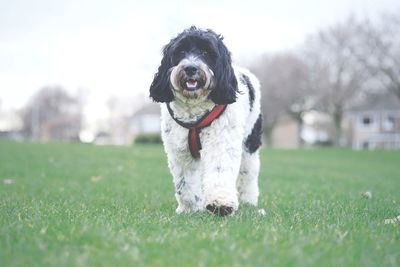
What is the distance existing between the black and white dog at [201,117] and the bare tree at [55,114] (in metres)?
99.5

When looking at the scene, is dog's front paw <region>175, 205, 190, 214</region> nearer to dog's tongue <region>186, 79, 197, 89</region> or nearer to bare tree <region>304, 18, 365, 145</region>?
dog's tongue <region>186, 79, 197, 89</region>

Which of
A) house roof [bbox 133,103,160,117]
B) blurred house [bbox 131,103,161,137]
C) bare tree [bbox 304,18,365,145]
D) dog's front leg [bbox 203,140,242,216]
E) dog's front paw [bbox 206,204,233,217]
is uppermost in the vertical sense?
bare tree [bbox 304,18,365,145]

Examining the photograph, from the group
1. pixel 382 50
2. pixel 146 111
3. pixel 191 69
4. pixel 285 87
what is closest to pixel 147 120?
pixel 146 111

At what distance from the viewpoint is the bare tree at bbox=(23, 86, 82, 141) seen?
10250cm

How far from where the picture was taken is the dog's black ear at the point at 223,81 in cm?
539

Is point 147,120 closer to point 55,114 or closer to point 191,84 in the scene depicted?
point 55,114

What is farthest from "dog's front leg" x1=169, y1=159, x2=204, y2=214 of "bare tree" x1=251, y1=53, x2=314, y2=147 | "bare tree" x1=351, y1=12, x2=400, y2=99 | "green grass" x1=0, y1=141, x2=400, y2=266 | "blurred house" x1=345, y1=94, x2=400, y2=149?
"blurred house" x1=345, y1=94, x2=400, y2=149

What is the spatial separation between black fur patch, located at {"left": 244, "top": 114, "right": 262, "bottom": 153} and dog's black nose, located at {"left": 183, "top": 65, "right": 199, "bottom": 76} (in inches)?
64.3

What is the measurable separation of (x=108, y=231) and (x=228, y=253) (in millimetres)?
1065

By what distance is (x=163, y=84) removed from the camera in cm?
558

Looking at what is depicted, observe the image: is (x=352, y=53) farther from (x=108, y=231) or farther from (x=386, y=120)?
(x=108, y=231)

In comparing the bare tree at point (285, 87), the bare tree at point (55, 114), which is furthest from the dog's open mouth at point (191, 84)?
the bare tree at point (55, 114)

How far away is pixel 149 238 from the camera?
3.74 metres

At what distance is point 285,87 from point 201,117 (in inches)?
1809
